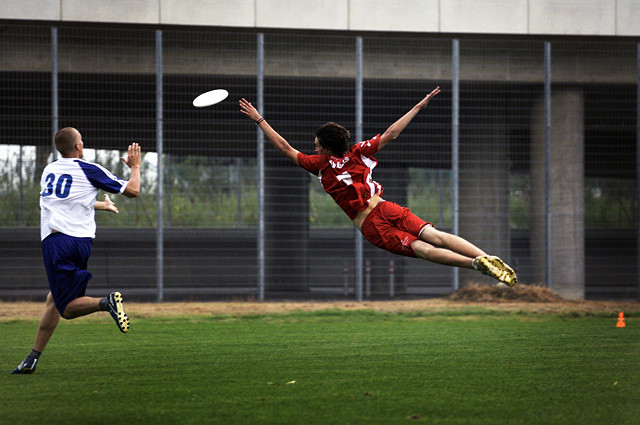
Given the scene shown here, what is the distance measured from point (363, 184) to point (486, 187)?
450 inches

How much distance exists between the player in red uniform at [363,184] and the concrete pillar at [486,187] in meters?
10.0

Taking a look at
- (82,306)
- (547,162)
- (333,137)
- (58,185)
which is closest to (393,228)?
(333,137)

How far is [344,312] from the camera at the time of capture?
12.1 meters

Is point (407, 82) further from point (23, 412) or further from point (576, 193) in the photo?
point (23, 412)

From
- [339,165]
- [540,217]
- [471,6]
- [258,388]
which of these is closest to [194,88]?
[471,6]

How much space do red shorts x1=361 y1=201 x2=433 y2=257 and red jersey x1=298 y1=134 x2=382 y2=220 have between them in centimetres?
17

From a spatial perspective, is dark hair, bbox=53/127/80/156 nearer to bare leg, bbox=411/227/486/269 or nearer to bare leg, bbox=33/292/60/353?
bare leg, bbox=33/292/60/353

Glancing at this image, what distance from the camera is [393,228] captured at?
21.8 feet

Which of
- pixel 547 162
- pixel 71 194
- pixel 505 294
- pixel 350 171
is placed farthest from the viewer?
pixel 547 162

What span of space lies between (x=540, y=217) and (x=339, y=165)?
34.9 feet

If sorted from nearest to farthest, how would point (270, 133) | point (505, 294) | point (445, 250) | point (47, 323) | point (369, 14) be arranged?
point (47, 323) < point (445, 250) < point (270, 133) < point (505, 294) < point (369, 14)

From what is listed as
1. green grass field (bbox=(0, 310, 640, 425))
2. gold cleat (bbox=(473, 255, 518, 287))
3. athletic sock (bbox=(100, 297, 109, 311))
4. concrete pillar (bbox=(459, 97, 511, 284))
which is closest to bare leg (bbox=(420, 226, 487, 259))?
gold cleat (bbox=(473, 255, 518, 287))

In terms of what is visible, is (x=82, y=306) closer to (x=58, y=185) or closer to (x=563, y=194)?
(x=58, y=185)

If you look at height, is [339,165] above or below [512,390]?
above
